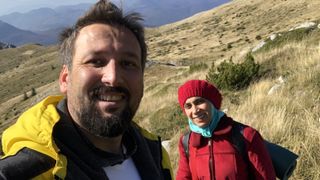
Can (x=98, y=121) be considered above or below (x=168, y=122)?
above

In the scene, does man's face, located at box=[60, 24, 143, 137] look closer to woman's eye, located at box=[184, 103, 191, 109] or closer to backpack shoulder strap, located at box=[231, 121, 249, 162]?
backpack shoulder strap, located at box=[231, 121, 249, 162]

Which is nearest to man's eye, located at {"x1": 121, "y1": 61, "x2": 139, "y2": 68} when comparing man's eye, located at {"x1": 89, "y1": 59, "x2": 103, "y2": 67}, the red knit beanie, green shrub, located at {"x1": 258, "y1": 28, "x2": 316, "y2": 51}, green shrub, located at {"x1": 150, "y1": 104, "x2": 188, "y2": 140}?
man's eye, located at {"x1": 89, "y1": 59, "x2": 103, "y2": 67}

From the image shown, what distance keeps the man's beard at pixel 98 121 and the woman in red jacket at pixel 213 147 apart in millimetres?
1477

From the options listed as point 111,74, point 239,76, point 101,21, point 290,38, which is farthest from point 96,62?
point 290,38

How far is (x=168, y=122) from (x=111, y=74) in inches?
274

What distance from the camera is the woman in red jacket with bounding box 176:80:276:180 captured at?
3283mm

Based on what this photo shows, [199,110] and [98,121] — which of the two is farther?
[199,110]

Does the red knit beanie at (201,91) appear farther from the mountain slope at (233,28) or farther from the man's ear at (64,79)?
the mountain slope at (233,28)

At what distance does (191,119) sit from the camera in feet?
12.1

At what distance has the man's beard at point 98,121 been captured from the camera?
6.72 feet

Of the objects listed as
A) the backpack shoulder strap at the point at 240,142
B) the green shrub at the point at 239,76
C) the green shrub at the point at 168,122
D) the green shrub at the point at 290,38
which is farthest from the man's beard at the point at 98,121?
the green shrub at the point at 290,38

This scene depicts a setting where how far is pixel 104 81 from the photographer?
2.08 meters

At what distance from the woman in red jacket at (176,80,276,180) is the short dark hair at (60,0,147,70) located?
1218 millimetres

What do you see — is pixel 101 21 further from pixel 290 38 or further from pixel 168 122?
pixel 290 38
